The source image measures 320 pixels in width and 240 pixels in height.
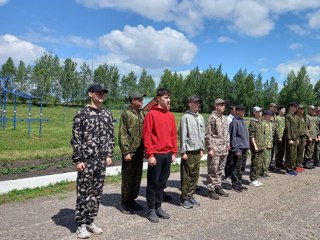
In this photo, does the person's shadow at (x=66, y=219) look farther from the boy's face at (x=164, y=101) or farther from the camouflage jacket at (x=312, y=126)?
the camouflage jacket at (x=312, y=126)

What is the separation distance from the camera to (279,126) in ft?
33.5

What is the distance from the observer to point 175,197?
274 inches

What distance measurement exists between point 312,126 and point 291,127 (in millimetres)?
1668

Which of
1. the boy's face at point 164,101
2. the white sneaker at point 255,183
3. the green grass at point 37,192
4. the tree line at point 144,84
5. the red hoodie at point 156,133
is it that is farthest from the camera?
the tree line at point 144,84

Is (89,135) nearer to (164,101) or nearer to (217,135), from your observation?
(164,101)

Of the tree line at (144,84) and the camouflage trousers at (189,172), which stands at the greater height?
the tree line at (144,84)

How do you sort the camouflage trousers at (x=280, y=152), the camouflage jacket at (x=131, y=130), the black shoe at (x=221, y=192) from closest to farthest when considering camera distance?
the camouflage jacket at (x=131, y=130)
the black shoe at (x=221, y=192)
the camouflage trousers at (x=280, y=152)

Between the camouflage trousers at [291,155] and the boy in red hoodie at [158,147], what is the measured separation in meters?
5.84

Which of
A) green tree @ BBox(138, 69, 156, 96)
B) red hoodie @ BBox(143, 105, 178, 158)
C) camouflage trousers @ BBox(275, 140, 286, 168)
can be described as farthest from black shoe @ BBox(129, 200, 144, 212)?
green tree @ BBox(138, 69, 156, 96)

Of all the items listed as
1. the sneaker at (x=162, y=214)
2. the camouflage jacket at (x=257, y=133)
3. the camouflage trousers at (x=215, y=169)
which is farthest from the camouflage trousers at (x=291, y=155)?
the sneaker at (x=162, y=214)

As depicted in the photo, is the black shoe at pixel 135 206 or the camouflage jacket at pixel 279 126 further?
the camouflage jacket at pixel 279 126

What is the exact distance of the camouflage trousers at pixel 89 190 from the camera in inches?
181

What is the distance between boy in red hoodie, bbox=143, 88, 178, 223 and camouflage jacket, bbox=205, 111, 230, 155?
1.52 meters

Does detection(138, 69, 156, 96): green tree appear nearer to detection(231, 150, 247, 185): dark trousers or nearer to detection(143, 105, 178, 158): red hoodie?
detection(231, 150, 247, 185): dark trousers
